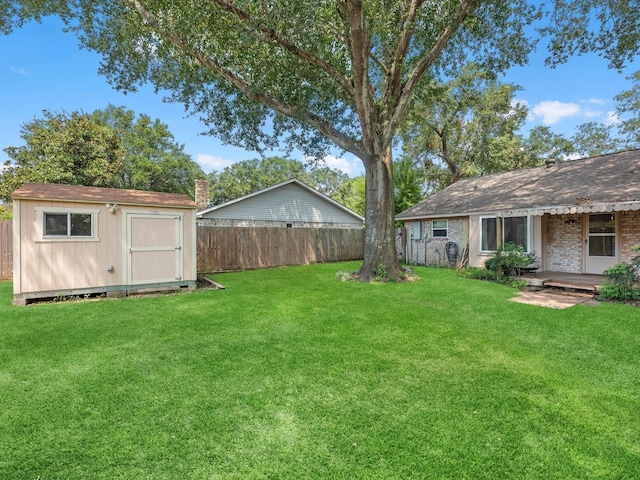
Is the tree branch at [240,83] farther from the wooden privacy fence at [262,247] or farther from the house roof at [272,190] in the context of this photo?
the house roof at [272,190]

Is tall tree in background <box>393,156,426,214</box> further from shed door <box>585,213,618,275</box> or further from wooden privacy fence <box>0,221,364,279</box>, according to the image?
shed door <box>585,213,618,275</box>

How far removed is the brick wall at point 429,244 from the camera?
41.5 ft

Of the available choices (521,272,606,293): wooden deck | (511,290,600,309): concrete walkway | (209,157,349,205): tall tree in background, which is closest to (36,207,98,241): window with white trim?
(511,290,600,309): concrete walkway

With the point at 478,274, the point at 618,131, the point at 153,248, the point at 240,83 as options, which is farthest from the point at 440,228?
the point at 618,131

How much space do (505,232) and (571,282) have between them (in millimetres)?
3000

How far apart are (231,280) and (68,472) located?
795 cm

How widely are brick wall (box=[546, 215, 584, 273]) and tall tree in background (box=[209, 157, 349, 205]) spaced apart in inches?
1104

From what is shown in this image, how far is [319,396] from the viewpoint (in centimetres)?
287

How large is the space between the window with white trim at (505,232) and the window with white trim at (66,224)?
1067 cm

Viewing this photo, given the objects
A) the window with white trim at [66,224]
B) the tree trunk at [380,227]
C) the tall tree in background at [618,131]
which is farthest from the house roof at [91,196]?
the tall tree in background at [618,131]

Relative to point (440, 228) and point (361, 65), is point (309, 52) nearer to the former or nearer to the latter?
point (361, 65)

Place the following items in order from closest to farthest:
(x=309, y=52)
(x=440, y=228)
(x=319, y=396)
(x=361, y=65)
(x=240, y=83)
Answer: (x=319, y=396) < (x=361, y=65) < (x=309, y=52) < (x=240, y=83) < (x=440, y=228)

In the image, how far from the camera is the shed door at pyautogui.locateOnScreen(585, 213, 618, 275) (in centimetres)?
893

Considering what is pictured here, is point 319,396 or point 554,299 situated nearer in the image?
point 319,396
